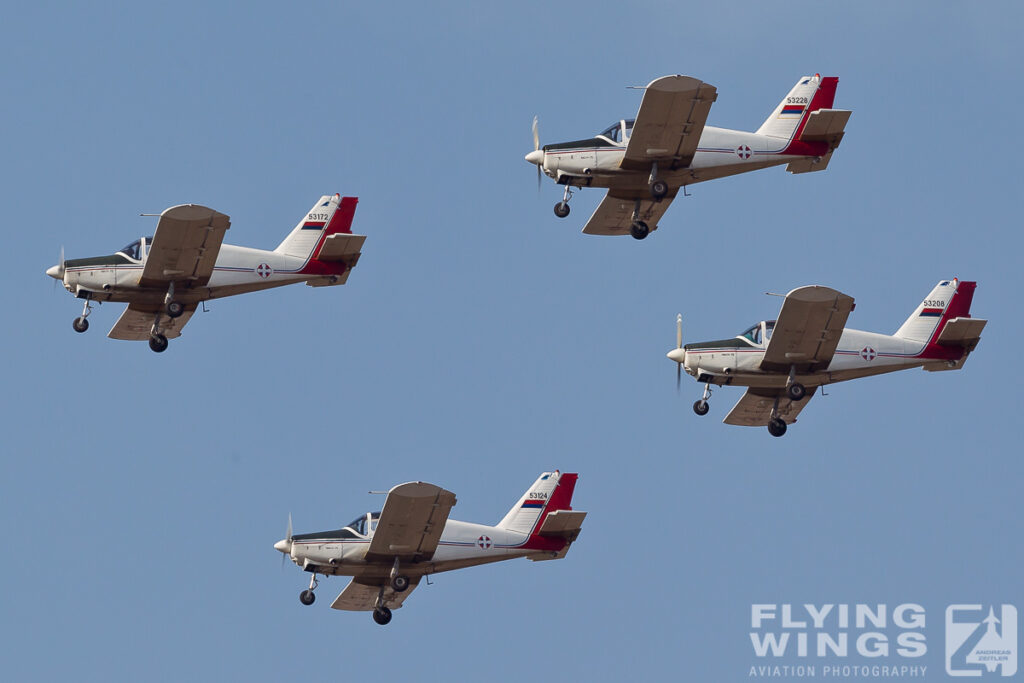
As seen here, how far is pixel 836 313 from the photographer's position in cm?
5006

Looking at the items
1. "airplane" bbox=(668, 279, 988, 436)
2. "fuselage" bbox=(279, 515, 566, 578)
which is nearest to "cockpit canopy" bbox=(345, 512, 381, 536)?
"fuselage" bbox=(279, 515, 566, 578)

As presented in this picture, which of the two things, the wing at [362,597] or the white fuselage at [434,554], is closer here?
the white fuselage at [434,554]

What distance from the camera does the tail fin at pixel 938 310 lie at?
5266cm

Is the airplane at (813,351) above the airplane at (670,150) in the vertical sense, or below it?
below

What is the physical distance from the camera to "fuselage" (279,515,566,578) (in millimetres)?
51531

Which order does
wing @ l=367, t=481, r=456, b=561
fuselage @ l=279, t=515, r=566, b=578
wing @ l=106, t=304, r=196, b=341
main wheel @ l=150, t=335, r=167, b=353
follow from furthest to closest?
wing @ l=106, t=304, r=196, b=341 < main wheel @ l=150, t=335, r=167, b=353 < fuselage @ l=279, t=515, r=566, b=578 < wing @ l=367, t=481, r=456, b=561

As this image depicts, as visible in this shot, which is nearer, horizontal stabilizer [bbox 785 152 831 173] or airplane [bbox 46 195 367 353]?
airplane [bbox 46 195 367 353]

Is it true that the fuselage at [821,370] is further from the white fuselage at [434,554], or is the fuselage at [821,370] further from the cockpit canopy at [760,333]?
the white fuselage at [434,554]

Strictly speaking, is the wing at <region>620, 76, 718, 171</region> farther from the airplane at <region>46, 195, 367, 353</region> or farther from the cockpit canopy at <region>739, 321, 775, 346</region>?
the airplane at <region>46, 195, 367, 353</region>

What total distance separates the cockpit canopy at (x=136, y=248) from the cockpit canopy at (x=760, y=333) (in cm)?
1454

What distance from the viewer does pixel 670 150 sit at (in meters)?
51.8

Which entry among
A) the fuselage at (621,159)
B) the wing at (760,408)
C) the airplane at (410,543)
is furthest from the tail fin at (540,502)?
the fuselage at (621,159)

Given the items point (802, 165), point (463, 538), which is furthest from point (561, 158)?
point (463, 538)

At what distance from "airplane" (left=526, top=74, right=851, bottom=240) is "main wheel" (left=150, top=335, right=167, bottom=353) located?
10.1 meters
